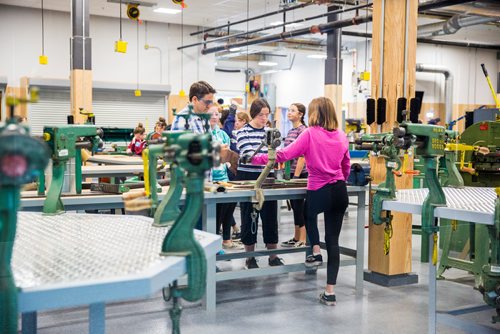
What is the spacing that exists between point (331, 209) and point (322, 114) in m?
0.70

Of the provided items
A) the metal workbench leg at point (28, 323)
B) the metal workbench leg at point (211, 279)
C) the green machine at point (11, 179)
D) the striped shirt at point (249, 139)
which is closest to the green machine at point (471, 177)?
the striped shirt at point (249, 139)

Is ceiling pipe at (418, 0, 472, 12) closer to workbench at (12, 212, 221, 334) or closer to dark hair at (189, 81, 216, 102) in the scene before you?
dark hair at (189, 81, 216, 102)

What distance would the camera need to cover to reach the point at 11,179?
4.13ft

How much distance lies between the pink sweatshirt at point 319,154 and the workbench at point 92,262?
2.07 meters

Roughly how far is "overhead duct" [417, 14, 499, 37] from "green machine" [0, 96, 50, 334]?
1029cm

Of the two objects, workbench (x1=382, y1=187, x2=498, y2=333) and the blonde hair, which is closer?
workbench (x1=382, y1=187, x2=498, y2=333)

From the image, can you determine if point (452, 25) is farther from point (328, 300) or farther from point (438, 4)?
point (328, 300)

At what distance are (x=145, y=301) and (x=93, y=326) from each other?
218 cm

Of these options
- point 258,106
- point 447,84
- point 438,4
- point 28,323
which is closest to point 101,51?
point 438,4

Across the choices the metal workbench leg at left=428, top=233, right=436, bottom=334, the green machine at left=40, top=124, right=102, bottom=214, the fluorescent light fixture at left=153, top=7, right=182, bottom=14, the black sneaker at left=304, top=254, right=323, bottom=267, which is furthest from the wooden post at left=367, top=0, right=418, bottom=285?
the fluorescent light fixture at left=153, top=7, right=182, bottom=14

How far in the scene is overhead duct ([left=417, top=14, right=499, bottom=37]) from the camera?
1034cm

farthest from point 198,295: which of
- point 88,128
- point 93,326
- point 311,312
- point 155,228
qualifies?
point 311,312

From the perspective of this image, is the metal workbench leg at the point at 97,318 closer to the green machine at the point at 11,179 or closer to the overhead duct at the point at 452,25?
the green machine at the point at 11,179

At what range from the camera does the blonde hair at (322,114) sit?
4254 millimetres
